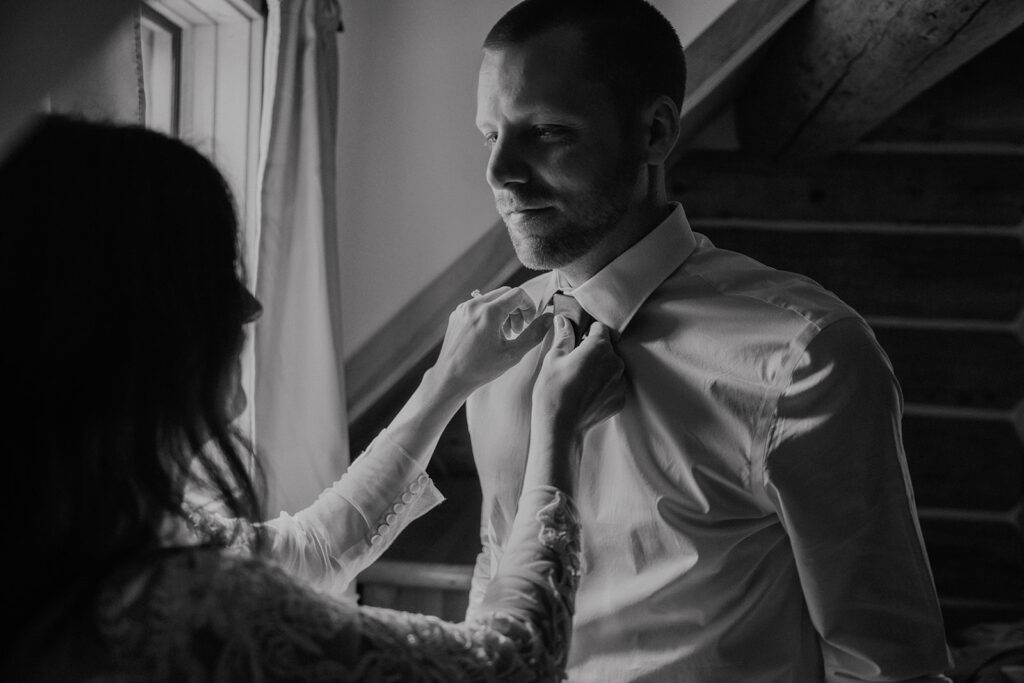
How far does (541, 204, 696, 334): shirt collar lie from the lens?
3.86 ft

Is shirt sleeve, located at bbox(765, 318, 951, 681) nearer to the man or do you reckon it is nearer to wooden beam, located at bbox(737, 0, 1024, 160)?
the man

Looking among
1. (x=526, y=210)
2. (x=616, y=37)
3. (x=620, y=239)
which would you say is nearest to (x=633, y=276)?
(x=620, y=239)

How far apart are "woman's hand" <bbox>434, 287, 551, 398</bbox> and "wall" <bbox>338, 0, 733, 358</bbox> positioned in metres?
0.80

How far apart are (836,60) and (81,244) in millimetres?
1817

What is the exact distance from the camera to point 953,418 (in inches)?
A: 134

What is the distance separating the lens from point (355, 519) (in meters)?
1.28

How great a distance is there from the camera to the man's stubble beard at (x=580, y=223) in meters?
1.16

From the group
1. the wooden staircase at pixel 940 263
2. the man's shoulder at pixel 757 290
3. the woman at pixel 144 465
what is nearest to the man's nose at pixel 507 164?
the man's shoulder at pixel 757 290

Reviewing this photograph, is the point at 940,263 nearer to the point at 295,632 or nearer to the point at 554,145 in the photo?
the point at 554,145

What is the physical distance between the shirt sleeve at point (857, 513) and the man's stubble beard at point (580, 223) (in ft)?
1.10

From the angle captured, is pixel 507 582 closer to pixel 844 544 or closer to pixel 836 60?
pixel 844 544

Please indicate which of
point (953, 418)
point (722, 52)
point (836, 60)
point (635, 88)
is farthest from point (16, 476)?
point (953, 418)

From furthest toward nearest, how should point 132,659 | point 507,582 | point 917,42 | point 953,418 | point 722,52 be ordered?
point 953,418 → point 722,52 → point 917,42 → point 507,582 → point 132,659

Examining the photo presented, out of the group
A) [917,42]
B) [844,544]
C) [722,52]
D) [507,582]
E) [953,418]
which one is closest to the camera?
[507,582]
